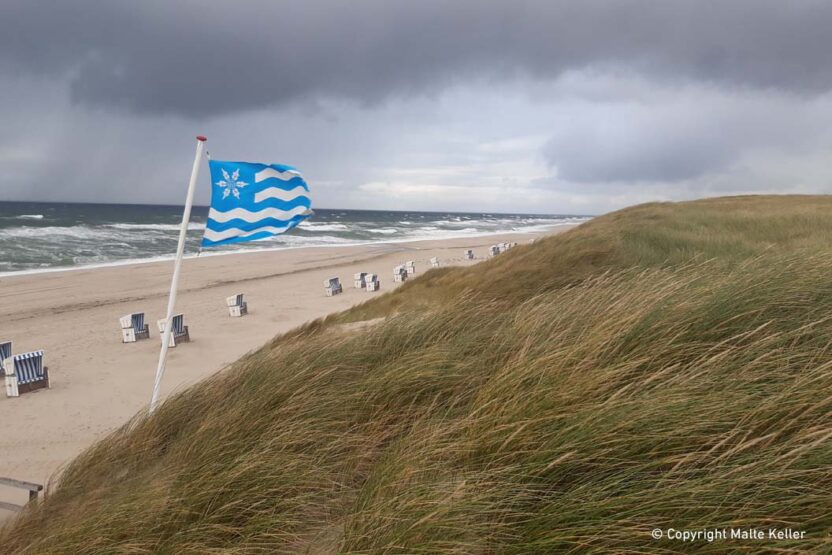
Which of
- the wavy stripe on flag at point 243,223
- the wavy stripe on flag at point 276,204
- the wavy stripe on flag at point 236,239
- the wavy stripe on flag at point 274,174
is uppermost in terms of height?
the wavy stripe on flag at point 274,174

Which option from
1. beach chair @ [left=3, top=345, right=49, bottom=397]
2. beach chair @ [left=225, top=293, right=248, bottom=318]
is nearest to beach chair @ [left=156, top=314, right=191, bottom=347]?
beach chair @ [left=3, top=345, right=49, bottom=397]

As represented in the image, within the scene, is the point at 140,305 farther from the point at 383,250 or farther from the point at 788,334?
the point at 383,250

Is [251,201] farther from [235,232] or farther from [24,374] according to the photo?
[24,374]

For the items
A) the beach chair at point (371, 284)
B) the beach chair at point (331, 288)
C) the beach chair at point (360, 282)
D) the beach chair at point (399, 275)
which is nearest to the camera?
Result: the beach chair at point (331, 288)

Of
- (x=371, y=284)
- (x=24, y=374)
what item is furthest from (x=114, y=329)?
(x=371, y=284)

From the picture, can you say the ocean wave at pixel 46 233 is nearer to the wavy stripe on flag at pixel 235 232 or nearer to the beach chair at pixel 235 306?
the beach chair at pixel 235 306

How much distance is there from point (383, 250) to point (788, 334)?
3694 cm

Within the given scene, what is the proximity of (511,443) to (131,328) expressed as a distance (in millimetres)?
11455

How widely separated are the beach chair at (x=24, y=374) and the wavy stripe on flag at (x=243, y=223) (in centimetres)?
511

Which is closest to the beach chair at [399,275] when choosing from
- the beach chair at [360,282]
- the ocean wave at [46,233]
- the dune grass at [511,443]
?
the beach chair at [360,282]

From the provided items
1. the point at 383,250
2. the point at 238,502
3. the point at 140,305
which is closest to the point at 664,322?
the point at 238,502

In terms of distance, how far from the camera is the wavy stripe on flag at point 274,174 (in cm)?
560

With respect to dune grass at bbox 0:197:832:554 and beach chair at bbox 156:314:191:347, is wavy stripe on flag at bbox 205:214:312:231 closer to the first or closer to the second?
dune grass at bbox 0:197:832:554

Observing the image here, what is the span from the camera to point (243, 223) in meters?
5.59
